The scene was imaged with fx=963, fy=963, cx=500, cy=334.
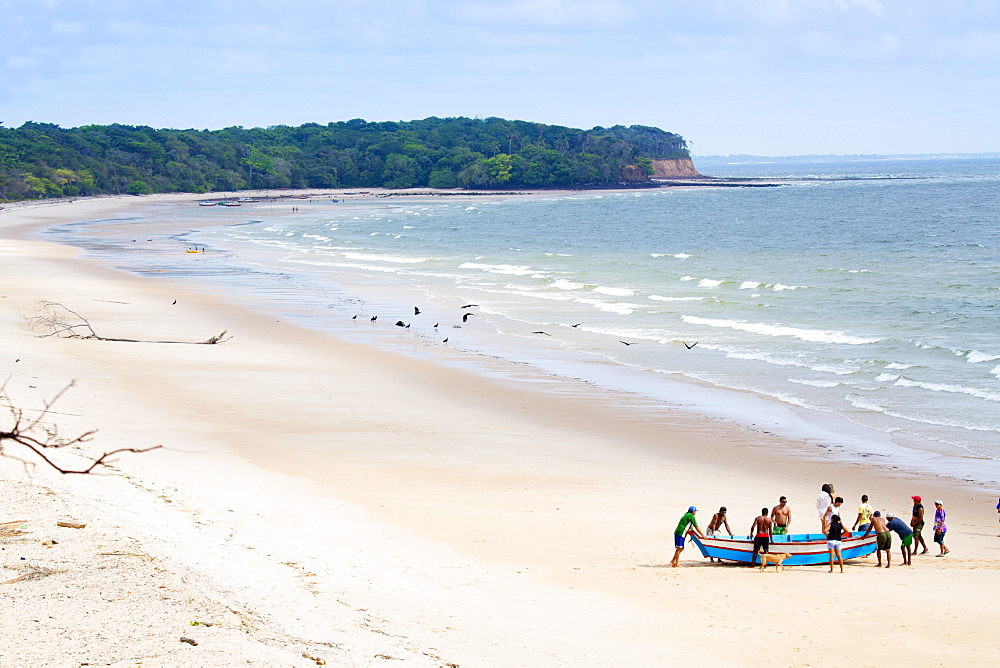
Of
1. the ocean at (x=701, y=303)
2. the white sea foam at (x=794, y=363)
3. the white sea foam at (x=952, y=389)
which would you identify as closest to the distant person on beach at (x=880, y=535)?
the ocean at (x=701, y=303)

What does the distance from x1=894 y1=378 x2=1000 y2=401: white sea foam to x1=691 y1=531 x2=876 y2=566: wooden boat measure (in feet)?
35.9

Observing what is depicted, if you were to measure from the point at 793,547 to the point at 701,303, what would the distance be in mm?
25490

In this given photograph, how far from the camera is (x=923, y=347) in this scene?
26594 mm

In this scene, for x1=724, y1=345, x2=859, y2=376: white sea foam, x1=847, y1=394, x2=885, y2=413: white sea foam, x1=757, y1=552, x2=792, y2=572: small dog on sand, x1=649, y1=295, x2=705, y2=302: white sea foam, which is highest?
x1=649, y1=295, x2=705, y2=302: white sea foam

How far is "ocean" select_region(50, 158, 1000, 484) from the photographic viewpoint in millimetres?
20859

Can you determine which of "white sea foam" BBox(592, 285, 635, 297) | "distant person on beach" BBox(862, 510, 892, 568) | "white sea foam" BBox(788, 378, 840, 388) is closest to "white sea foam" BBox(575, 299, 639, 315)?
"white sea foam" BBox(592, 285, 635, 297)

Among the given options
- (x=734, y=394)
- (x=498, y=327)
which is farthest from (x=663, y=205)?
(x=734, y=394)

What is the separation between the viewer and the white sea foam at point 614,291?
132 feet

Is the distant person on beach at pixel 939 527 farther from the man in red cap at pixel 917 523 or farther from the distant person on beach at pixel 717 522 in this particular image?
the distant person on beach at pixel 717 522

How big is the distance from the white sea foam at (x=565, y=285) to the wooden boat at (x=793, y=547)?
3075cm

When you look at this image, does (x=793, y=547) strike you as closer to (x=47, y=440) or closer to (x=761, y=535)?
(x=761, y=535)

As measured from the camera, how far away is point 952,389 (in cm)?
2197

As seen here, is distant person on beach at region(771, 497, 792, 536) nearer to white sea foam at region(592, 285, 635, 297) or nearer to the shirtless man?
the shirtless man

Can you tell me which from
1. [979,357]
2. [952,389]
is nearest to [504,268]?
[979,357]
